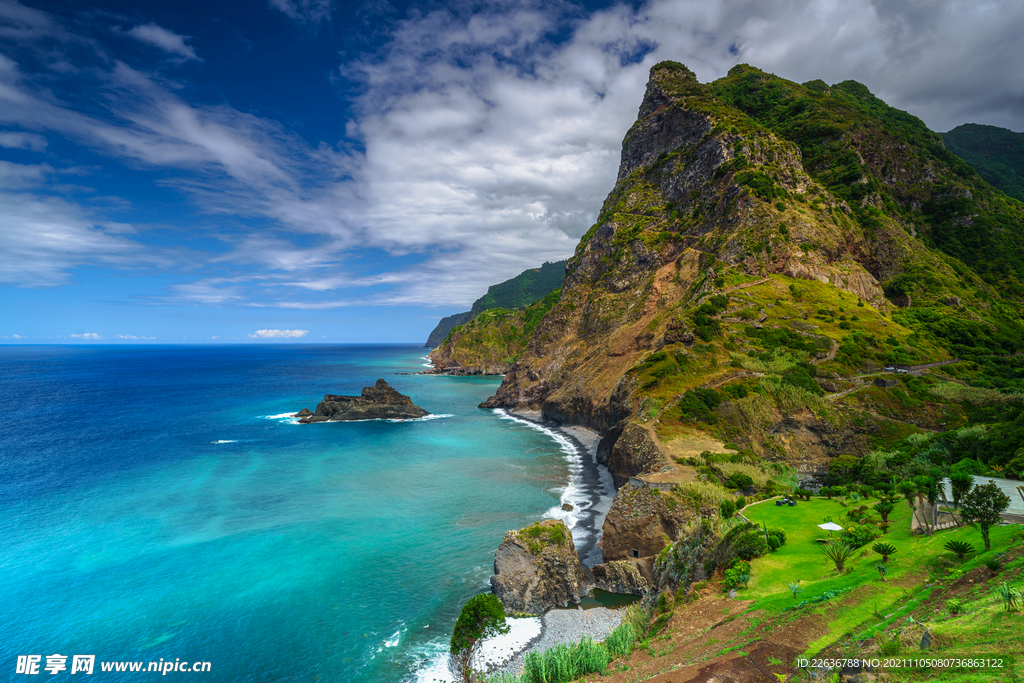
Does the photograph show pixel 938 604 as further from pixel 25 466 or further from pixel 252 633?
pixel 25 466

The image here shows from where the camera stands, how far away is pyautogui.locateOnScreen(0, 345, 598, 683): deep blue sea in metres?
25.7

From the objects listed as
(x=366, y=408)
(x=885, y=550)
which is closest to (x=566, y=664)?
(x=885, y=550)

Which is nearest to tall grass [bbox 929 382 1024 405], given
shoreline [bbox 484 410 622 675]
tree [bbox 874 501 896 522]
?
tree [bbox 874 501 896 522]

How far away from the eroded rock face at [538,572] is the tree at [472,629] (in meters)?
5.04

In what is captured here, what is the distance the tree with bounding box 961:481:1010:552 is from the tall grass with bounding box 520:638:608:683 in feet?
51.9

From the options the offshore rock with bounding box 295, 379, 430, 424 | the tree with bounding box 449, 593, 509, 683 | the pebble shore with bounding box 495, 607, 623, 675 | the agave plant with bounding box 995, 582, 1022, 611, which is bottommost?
the pebble shore with bounding box 495, 607, 623, 675

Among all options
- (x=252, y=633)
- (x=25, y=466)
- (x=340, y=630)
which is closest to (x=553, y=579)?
(x=340, y=630)

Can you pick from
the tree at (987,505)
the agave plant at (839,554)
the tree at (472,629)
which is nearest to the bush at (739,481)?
the agave plant at (839,554)

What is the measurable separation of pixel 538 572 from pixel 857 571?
59.7 ft

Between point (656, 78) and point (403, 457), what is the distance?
433 feet

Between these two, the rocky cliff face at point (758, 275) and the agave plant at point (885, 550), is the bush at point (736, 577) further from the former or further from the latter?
the rocky cliff face at point (758, 275)

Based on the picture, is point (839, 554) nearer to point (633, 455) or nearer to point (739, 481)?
point (739, 481)

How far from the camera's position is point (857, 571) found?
61.9ft

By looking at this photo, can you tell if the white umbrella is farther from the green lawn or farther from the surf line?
the surf line
